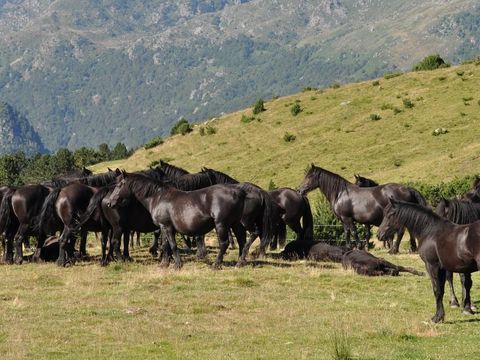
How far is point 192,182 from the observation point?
2777 cm

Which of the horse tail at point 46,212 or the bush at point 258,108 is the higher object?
the bush at point 258,108

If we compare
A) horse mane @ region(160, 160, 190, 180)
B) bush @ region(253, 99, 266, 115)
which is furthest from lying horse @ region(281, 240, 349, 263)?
bush @ region(253, 99, 266, 115)

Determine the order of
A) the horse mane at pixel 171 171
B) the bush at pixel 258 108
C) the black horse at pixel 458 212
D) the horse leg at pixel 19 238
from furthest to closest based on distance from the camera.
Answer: the bush at pixel 258 108, the horse mane at pixel 171 171, the horse leg at pixel 19 238, the black horse at pixel 458 212

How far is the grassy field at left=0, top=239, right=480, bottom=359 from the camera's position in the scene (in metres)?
13.8

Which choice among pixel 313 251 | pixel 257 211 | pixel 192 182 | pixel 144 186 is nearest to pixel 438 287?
pixel 257 211

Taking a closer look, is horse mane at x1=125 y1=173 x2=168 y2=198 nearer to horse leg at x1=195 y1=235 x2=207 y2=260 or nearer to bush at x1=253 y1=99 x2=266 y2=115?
horse leg at x1=195 y1=235 x2=207 y2=260

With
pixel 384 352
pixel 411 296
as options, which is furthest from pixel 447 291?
pixel 384 352

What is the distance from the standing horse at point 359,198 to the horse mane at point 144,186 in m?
7.65

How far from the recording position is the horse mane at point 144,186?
24109 millimetres

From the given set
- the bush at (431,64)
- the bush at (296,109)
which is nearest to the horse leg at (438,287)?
the bush at (296,109)

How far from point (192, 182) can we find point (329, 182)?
5659mm

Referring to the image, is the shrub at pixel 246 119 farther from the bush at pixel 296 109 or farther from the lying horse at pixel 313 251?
the lying horse at pixel 313 251

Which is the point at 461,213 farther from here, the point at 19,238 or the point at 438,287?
the point at 19,238

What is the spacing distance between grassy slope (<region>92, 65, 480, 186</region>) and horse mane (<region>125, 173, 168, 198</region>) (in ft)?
123
